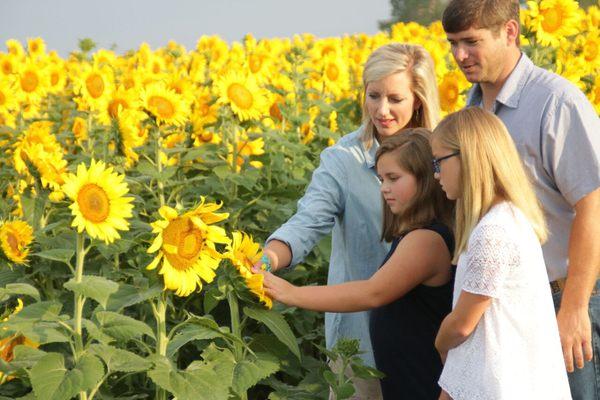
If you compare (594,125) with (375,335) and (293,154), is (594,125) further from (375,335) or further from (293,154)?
(293,154)

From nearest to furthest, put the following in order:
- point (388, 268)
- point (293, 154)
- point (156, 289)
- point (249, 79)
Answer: point (156, 289) → point (388, 268) → point (249, 79) → point (293, 154)

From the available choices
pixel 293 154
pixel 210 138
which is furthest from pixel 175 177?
pixel 293 154

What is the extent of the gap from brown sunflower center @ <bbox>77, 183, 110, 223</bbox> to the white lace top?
97 centimetres

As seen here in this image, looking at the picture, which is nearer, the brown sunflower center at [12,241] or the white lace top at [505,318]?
the white lace top at [505,318]

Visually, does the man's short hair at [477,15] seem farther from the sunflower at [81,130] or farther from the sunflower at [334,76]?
the sunflower at [334,76]

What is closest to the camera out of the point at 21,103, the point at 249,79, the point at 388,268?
the point at 388,268

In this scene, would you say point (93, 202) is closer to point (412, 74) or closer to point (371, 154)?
point (371, 154)

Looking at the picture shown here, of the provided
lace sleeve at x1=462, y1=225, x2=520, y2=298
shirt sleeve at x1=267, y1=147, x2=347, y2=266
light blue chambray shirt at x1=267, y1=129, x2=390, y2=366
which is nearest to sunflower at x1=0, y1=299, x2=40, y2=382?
shirt sleeve at x1=267, y1=147, x2=347, y2=266

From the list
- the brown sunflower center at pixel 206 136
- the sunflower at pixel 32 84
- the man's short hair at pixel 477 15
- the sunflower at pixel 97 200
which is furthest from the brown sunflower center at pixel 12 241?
the sunflower at pixel 32 84

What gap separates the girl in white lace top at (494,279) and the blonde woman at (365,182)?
611 mm

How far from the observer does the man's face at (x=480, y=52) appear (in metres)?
3.31

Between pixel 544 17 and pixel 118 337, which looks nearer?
pixel 118 337

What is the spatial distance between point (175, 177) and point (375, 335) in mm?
1893

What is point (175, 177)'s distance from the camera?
5008mm
